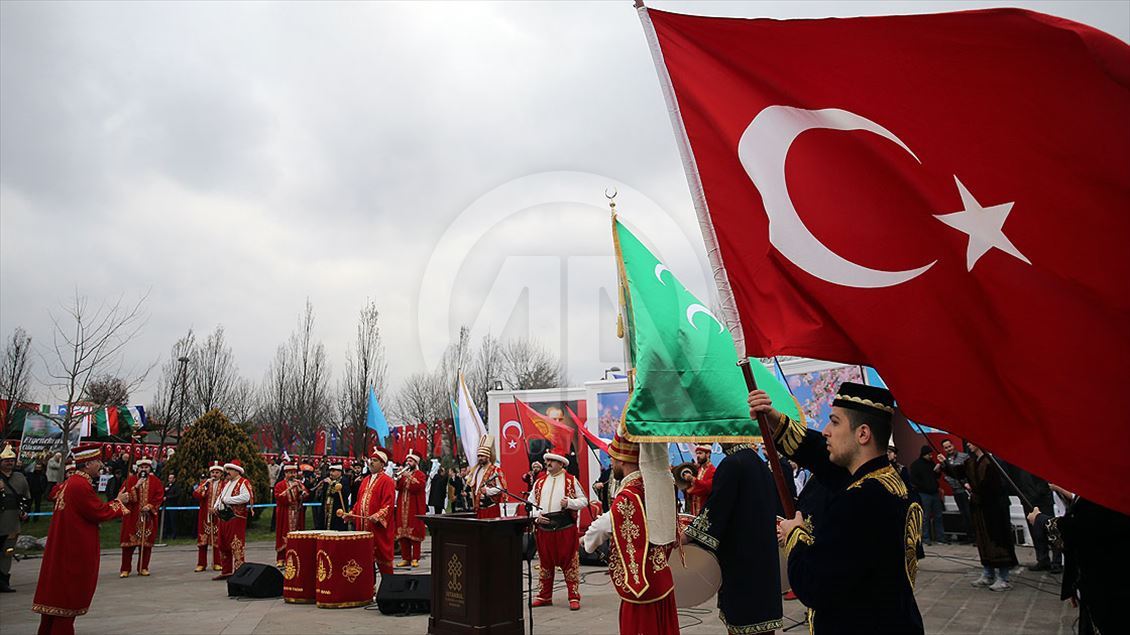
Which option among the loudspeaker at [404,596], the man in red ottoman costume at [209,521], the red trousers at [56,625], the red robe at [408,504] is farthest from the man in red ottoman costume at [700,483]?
the man in red ottoman costume at [209,521]

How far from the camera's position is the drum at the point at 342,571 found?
10.7 meters

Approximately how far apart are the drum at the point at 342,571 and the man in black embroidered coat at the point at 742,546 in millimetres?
6931

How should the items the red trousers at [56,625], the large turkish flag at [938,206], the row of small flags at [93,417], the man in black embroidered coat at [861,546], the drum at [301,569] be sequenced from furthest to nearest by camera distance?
the row of small flags at [93,417], the drum at [301,569], the red trousers at [56,625], the man in black embroidered coat at [861,546], the large turkish flag at [938,206]

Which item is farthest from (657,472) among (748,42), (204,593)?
(204,593)

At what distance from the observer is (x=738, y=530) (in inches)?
216

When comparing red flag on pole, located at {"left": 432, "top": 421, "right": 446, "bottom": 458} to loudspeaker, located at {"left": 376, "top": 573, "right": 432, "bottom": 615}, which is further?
red flag on pole, located at {"left": 432, "top": 421, "right": 446, "bottom": 458}

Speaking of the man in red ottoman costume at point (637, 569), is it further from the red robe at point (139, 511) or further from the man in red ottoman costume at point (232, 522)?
the red robe at point (139, 511)

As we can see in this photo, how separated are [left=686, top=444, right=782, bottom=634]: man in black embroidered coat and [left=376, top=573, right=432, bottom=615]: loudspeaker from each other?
579cm

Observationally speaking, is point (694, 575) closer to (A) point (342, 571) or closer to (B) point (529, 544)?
(B) point (529, 544)

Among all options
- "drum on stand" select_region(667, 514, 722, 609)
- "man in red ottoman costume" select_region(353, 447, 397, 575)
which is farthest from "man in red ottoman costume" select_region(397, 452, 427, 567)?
"drum on stand" select_region(667, 514, 722, 609)

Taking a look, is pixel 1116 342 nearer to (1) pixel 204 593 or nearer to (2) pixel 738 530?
(2) pixel 738 530

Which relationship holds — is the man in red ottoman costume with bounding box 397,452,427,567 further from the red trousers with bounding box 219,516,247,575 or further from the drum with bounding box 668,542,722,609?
the drum with bounding box 668,542,722,609

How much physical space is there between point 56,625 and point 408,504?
8389mm

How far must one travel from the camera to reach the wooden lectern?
7.63 metres
